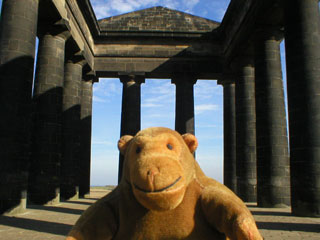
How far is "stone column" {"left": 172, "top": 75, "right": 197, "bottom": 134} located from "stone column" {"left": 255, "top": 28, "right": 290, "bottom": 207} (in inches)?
181

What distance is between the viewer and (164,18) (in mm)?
16719

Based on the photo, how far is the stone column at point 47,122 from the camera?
10.4 meters

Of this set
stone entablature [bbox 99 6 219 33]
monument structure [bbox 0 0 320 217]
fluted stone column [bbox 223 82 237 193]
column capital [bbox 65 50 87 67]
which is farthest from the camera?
stone entablature [bbox 99 6 219 33]

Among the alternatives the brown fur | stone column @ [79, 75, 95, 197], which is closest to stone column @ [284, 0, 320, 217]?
the brown fur

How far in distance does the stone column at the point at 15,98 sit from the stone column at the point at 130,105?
760cm

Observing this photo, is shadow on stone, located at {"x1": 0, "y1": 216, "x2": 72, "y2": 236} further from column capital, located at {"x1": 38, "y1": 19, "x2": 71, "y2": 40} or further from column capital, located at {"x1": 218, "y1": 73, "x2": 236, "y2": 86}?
column capital, located at {"x1": 218, "y1": 73, "x2": 236, "y2": 86}

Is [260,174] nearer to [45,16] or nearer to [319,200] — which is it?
[319,200]

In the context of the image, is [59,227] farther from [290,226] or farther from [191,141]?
[290,226]

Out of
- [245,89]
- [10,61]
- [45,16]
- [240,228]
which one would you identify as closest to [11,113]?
[10,61]

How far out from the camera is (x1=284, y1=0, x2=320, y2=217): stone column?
7.72 metres

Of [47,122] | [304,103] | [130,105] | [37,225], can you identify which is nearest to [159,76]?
[130,105]

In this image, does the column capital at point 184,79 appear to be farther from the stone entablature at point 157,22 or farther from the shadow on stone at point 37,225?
the shadow on stone at point 37,225

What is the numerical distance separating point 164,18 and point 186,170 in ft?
51.1

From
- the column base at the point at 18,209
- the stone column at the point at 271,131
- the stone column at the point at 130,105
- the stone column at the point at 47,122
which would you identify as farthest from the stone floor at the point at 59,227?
the stone column at the point at 130,105
